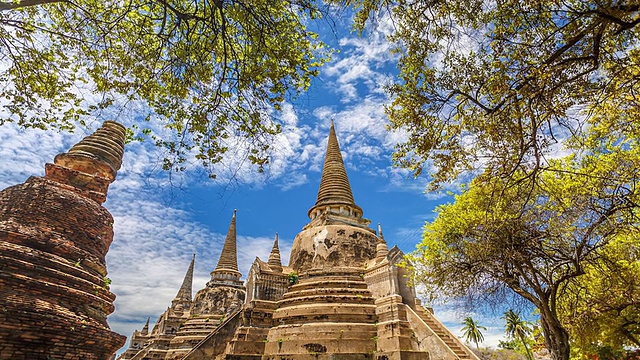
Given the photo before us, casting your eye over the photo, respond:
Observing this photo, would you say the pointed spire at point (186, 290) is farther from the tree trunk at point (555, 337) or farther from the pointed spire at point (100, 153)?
the tree trunk at point (555, 337)

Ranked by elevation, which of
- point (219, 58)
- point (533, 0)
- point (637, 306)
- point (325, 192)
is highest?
point (325, 192)

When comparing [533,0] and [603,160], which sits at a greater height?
[603,160]

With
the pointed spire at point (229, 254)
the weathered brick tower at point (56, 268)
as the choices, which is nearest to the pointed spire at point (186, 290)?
the pointed spire at point (229, 254)

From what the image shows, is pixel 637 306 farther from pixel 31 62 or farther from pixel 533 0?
pixel 31 62

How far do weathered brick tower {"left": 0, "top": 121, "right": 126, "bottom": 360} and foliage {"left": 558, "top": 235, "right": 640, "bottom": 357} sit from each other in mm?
15113

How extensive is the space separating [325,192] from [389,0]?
56.9 feet

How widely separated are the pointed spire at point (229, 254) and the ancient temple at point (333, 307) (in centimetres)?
1321

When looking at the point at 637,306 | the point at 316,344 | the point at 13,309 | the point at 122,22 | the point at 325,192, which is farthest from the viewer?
the point at 325,192

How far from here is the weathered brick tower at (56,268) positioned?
852 centimetres

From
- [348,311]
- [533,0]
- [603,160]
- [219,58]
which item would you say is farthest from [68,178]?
[603,160]

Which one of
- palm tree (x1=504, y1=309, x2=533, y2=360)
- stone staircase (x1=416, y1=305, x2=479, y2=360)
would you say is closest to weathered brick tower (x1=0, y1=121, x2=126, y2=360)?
stone staircase (x1=416, y1=305, x2=479, y2=360)

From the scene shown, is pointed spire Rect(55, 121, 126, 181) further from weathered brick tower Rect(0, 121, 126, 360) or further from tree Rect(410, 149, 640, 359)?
tree Rect(410, 149, 640, 359)

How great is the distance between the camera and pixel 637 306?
1245cm

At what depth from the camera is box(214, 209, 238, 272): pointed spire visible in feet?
104
